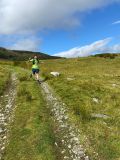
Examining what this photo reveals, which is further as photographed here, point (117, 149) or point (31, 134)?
point (31, 134)

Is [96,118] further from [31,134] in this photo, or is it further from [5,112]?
[5,112]

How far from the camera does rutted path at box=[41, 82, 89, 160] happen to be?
14266mm

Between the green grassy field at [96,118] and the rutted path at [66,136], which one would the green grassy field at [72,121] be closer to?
the green grassy field at [96,118]

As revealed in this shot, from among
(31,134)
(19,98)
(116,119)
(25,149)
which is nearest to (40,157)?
(25,149)

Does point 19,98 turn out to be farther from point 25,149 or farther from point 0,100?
point 25,149

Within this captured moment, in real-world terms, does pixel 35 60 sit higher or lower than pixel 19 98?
higher

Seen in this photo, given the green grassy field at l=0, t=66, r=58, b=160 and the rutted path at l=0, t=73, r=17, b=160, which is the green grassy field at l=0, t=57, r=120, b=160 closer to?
the green grassy field at l=0, t=66, r=58, b=160

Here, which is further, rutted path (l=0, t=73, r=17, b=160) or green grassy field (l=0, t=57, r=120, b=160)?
rutted path (l=0, t=73, r=17, b=160)

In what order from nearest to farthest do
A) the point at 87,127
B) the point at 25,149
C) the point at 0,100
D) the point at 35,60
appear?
the point at 25,149, the point at 87,127, the point at 0,100, the point at 35,60

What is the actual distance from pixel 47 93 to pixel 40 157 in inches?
665

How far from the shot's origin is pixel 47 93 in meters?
30.6

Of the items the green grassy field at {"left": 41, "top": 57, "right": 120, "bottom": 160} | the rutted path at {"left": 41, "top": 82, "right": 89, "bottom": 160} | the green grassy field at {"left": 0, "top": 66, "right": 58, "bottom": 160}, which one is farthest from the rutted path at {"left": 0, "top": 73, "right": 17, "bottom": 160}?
the green grassy field at {"left": 41, "top": 57, "right": 120, "bottom": 160}

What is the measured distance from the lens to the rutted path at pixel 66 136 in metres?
14.3

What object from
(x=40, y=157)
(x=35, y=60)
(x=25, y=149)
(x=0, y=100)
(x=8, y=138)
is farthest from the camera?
(x=35, y=60)
